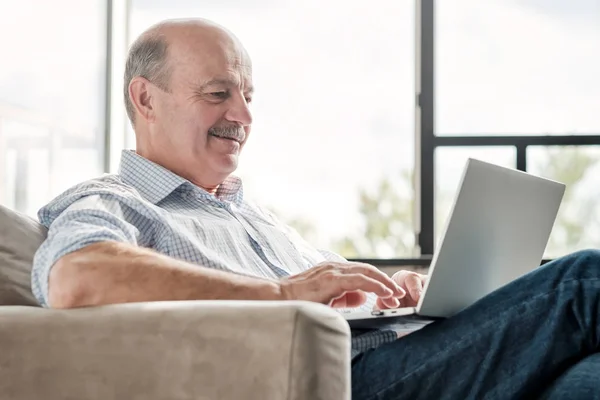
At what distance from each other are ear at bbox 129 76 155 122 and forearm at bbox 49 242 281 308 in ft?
2.50

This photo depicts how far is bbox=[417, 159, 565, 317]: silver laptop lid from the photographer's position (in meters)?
1.25

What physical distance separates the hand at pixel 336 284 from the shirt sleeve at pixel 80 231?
30 cm

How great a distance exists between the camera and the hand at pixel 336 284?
1.27m

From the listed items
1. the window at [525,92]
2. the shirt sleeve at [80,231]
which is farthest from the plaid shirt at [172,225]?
the window at [525,92]

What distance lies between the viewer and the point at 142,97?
6.62 feet

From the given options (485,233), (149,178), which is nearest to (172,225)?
(149,178)

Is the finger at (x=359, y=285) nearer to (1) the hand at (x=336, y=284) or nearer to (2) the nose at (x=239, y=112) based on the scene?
(1) the hand at (x=336, y=284)

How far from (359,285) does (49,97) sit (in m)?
2.26

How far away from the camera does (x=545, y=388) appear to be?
4.08ft

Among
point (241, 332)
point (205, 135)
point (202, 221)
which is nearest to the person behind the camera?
point (241, 332)

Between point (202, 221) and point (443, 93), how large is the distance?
7.57ft

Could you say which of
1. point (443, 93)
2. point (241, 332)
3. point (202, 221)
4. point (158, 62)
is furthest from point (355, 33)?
point (241, 332)

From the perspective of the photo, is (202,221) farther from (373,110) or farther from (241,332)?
(373,110)

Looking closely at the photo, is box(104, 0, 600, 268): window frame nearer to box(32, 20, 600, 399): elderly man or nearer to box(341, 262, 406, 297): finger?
box(32, 20, 600, 399): elderly man
